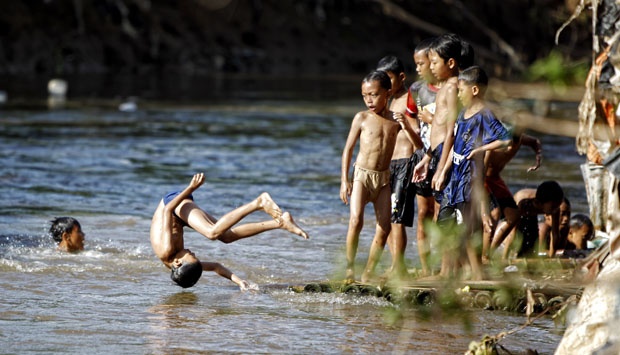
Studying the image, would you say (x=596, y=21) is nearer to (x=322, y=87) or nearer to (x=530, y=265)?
(x=530, y=265)

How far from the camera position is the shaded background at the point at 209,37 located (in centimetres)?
3541

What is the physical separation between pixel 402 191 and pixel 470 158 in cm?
74

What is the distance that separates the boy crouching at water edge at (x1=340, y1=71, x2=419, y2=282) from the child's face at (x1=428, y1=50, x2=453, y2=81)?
1.07 ft

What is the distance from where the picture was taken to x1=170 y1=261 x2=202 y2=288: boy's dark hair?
7645mm

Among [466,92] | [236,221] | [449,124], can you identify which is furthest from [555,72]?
[236,221]

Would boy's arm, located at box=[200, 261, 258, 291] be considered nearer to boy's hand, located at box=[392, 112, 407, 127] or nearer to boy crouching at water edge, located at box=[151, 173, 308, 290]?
boy crouching at water edge, located at box=[151, 173, 308, 290]

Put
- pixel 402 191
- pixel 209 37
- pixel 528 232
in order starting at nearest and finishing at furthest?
pixel 402 191 < pixel 528 232 < pixel 209 37

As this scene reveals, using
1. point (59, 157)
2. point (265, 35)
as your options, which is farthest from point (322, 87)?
point (59, 157)

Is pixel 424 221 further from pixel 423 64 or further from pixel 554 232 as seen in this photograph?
pixel 554 232

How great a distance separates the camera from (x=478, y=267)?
7.55 metres

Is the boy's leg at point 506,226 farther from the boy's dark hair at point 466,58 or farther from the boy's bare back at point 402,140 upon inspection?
the boy's dark hair at point 466,58

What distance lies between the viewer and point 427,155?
7.87 meters

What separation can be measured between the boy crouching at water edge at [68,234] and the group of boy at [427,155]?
2.64 m

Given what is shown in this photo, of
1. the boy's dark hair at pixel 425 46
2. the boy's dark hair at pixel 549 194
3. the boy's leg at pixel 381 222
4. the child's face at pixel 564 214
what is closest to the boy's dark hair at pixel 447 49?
the boy's dark hair at pixel 425 46
